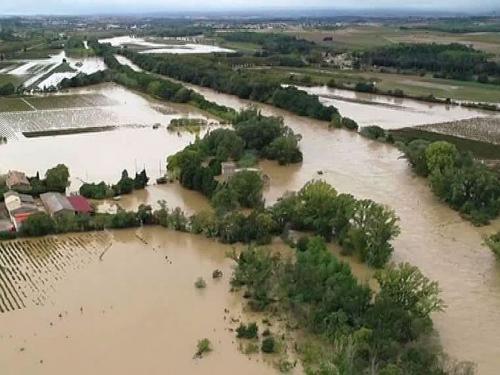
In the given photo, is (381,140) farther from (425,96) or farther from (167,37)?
(167,37)

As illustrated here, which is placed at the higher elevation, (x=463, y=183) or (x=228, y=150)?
(x=463, y=183)

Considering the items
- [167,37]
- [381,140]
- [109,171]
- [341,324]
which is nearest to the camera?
[341,324]

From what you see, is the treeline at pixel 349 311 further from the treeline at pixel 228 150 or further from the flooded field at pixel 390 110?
the flooded field at pixel 390 110

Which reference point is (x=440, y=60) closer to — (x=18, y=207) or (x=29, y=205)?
(x=29, y=205)

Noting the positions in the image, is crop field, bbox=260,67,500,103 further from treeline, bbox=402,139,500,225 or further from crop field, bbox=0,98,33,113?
crop field, bbox=0,98,33,113

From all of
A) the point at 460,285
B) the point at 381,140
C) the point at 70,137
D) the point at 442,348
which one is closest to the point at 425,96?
the point at 381,140

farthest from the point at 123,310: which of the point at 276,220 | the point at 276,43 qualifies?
the point at 276,43

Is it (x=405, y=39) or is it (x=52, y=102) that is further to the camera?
(x=405, y=39)
